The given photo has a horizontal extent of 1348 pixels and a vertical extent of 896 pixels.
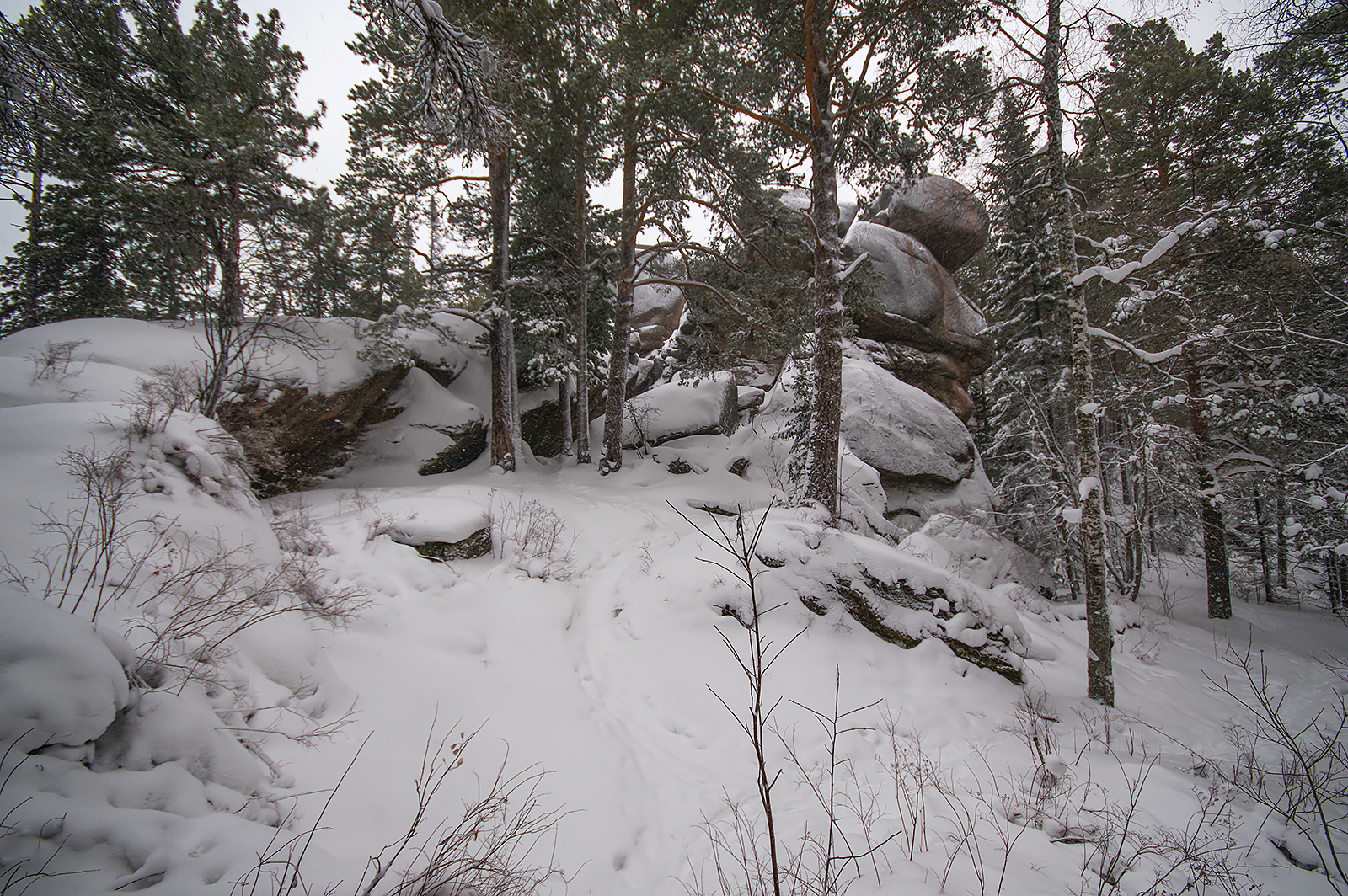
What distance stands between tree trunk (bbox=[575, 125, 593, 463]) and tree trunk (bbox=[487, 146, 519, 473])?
166 centimetres

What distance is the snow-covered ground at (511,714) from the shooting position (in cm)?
180

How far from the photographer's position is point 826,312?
23.2 ft

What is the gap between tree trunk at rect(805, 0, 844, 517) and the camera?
6.91m

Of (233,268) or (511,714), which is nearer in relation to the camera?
(511,714)

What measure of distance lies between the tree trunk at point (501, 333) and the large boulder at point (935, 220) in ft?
43.4

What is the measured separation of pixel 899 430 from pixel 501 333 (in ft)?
33.8

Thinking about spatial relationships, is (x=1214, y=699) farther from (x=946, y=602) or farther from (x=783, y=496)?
(x=783, y=496)

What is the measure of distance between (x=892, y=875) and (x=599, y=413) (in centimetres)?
1310

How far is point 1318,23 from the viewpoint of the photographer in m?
5.38

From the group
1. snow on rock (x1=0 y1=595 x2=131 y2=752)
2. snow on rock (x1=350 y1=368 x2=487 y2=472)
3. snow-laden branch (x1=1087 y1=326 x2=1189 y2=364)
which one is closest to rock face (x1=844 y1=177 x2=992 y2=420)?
snow-laden branch (x1=1087 y1=326 x2=1189 y2=364)

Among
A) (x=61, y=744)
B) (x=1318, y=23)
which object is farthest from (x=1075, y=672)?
(x=61, y=744)

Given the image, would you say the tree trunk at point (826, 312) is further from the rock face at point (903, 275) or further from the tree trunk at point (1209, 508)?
the rock face at point (903, 275)

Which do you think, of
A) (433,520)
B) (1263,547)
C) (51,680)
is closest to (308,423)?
(433,520)

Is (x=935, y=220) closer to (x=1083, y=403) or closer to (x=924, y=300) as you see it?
(x=924, y=300)
